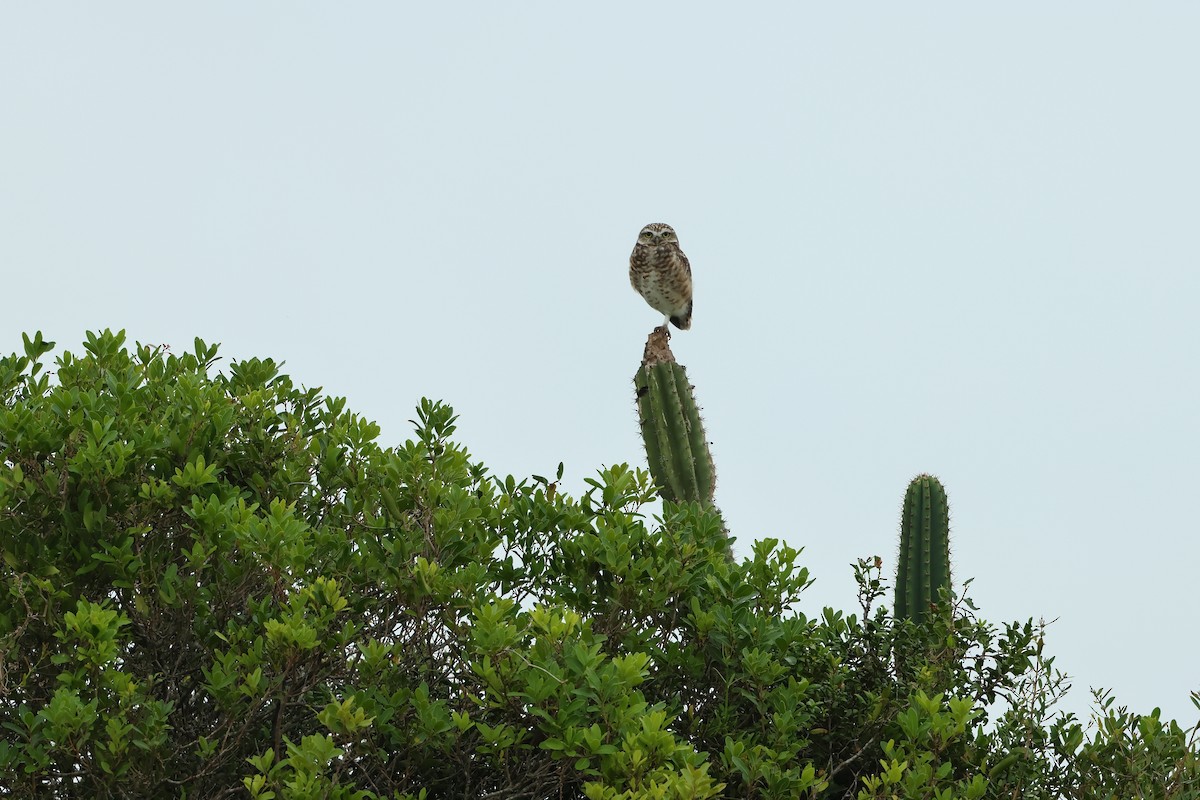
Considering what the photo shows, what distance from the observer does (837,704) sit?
5.39 m

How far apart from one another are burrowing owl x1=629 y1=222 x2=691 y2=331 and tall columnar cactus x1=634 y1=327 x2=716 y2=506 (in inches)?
101

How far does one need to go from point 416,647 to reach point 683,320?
305 inches

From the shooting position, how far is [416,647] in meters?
4.93

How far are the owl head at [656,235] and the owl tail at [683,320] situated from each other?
27.5 inches

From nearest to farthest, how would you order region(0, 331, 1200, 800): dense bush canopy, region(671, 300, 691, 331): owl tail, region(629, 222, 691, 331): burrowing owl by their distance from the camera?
region(0, 331, 1200, 800): dense bush canopy, region(629, 222, 691, 331): burrowing owl, region(671, 300, 691, 331): owl tail

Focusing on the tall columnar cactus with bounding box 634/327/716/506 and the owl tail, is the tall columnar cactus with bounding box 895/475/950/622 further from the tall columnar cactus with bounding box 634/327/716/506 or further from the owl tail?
the owl tail

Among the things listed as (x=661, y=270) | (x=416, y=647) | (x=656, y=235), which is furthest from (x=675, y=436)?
(x=416, y=647)

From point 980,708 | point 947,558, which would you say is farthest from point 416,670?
point 947,558

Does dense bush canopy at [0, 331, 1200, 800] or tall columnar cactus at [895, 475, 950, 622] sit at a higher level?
tall columnar cactus at [895, 475, 950, 622]

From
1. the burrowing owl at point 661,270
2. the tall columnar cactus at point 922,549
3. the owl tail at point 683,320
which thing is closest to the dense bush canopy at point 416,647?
the tall columnar cactus at point 922,549

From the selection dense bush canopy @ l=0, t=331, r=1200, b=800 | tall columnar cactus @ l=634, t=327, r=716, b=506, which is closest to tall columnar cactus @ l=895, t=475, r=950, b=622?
tall columnar cactus @ l=634, t=327, r=716, b=506

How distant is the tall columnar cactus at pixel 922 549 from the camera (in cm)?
897

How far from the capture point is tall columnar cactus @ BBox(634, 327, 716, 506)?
29.7ft

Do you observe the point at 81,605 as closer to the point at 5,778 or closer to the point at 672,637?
the point at 5,778
